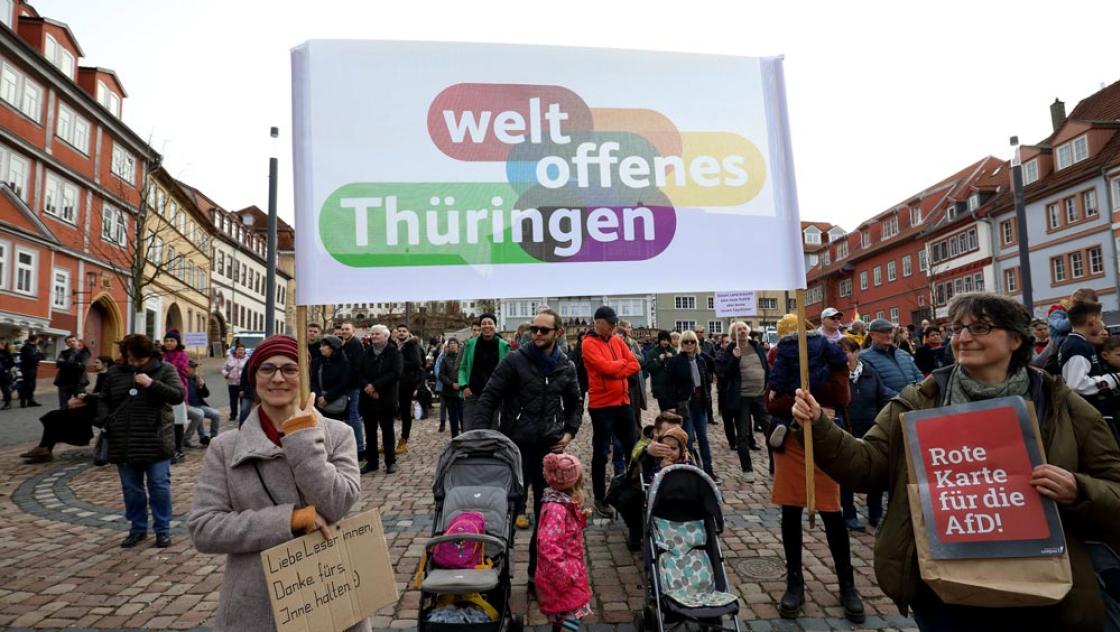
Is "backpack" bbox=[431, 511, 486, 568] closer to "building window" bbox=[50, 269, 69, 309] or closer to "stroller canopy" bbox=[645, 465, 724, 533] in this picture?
"stroller canopy" bbox=[645, 465, 724, 533]

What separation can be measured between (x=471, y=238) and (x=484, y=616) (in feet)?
6.85

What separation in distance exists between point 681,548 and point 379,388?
5501 millimetres

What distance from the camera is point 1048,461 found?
205 cm

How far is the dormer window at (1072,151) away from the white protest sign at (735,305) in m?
27.1

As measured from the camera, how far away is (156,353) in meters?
6.05

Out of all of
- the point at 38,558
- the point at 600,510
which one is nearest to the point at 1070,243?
the point at 600,510

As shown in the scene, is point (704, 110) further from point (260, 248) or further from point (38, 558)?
point (260, 248)

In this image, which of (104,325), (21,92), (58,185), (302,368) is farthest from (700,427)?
(104,325)

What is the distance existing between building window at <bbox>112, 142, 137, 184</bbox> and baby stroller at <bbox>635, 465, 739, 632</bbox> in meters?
38.9

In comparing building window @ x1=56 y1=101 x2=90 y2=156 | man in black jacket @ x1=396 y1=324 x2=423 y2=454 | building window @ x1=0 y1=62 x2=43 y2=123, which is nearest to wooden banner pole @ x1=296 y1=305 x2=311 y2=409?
man in black jacket @ x1=396 y1=324 x2=423 y2=454

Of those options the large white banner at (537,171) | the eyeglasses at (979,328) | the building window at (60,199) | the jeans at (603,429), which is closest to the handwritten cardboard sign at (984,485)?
the eyeglasses at (979,328)

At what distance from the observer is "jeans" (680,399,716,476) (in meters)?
7.67

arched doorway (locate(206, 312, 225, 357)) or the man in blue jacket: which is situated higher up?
arched doorway (locate(206, 312, 225, 357))

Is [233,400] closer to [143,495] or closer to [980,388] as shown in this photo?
[143,495]
